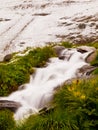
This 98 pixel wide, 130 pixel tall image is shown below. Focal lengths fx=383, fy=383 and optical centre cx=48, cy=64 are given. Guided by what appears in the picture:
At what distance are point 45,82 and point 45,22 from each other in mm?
14848

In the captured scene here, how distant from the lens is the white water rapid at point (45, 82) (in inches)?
512

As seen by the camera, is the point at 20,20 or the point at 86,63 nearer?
the point at 86,63

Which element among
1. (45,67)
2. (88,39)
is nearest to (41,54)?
(45,67)

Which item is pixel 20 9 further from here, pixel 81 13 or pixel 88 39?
pixel 88 39

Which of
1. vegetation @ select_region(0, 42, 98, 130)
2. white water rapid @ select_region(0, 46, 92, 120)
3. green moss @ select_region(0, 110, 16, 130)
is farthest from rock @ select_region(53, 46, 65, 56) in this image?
vegetation @ select_region(0, 42, 98, 130)

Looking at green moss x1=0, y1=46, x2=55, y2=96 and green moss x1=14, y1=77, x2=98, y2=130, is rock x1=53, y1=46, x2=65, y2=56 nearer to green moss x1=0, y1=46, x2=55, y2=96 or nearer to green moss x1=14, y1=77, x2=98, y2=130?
green moss x1=0, y1=46, x2=55, y2=96

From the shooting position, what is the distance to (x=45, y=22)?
Result: 2923 centimetres

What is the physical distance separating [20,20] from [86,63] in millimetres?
15308

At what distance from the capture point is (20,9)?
34969 millimetres

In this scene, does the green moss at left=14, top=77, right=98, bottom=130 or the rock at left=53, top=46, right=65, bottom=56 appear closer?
the green moss at left=14, top=77, right=98, bottom=130

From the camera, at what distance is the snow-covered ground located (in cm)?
2408

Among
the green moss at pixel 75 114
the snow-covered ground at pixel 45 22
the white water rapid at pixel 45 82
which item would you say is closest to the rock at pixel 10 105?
the white water rapid at pixel 45 82

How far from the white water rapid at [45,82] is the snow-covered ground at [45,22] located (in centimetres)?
524

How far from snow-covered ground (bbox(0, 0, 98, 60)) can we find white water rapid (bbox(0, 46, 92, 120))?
5.24m
